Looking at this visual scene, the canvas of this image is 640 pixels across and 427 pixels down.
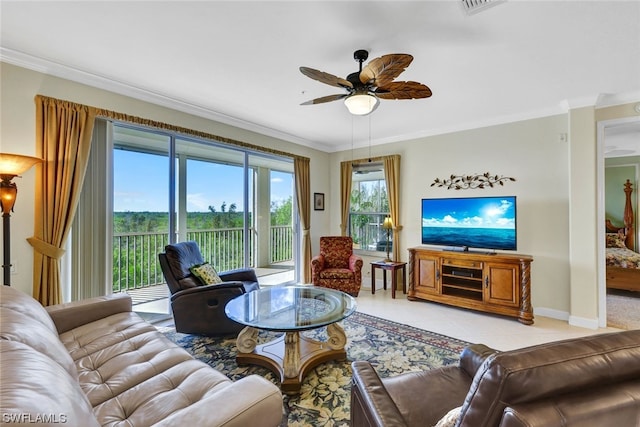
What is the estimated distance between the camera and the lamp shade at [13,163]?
6.89ft

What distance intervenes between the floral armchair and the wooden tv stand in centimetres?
82

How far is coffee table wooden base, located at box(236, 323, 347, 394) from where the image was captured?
6.93 feet

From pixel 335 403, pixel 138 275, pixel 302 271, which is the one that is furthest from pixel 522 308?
pixel 138 275

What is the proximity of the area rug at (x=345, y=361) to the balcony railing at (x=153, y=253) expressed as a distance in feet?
3.01

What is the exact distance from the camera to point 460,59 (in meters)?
2.42

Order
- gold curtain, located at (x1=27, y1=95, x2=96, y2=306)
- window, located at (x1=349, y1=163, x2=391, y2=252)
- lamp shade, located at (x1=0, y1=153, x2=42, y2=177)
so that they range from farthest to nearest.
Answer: window, located at (x1=349, y1=163, x2=391, y2=252) < gold curtain, located at (x1=27, y1=95, x2=96, y2=306) < lamp shade, located at (x1=0, y1=153, x2=42, y2=177)

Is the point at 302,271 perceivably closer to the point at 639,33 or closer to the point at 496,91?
the point at 496,91

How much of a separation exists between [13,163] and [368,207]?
15.2 ft

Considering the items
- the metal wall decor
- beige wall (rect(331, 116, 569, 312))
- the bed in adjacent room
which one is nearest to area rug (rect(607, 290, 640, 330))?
the bed in adjacent room

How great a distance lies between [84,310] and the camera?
208cm

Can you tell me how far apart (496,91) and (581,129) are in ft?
3.83

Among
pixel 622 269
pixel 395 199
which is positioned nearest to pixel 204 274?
pixel 395 199

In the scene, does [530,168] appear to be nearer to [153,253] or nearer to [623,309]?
[623,309]

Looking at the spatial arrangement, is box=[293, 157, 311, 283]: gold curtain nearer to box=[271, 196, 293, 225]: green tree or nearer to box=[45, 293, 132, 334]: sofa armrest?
box=[271, 196, 293, 225]: green tree
